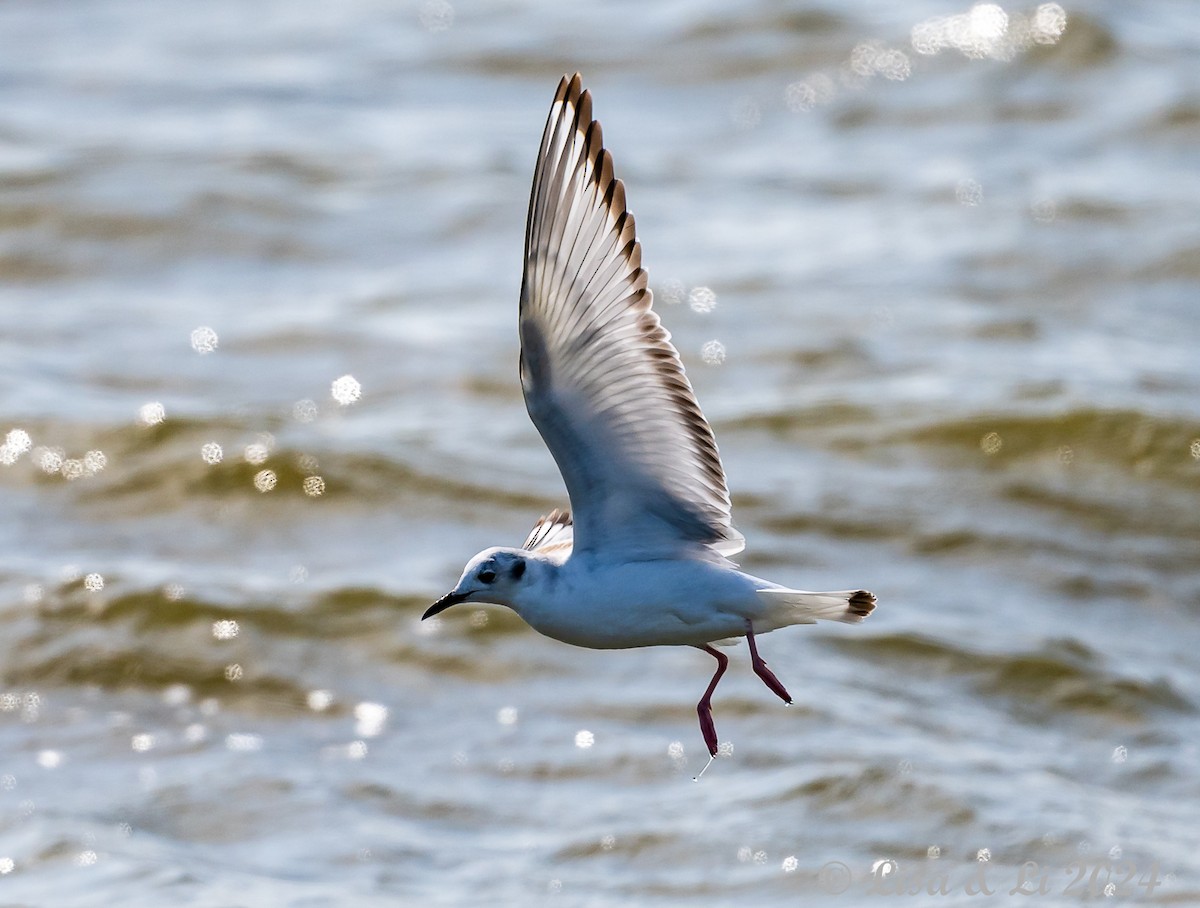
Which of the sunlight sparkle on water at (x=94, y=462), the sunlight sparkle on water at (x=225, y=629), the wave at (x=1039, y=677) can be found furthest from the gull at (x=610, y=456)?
the sunlight sparkle on water at (x=94, y=462)

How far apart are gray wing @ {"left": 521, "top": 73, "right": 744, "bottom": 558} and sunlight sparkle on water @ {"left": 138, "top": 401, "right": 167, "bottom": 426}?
356 inches

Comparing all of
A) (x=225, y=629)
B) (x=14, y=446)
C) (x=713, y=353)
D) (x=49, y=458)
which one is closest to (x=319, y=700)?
(x=225, y=629)

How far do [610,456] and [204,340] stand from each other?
10805 mm

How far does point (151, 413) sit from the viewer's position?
1464cm

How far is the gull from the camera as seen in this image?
222 inches

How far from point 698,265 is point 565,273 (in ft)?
39.7

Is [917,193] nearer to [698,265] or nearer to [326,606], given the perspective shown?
[698,265]

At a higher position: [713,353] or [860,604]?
[860,604]

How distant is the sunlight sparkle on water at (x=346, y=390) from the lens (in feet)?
49.9

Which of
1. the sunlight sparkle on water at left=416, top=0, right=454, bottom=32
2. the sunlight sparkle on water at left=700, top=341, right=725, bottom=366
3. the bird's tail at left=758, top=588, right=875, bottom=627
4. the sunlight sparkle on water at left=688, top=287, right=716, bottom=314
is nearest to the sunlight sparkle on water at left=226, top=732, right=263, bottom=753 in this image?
the bird's tail at left=758, top=588, right=875, bottom=627

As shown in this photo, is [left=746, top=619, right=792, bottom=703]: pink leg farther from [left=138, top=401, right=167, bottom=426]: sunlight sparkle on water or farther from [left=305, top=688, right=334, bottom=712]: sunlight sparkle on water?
[left=138, top=401, right=167, bottom=426]: sunlight sparkle on water

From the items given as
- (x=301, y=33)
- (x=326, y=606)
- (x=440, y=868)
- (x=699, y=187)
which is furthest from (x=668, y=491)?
(x=301, y=33)

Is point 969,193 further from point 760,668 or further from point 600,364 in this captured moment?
point 600,364

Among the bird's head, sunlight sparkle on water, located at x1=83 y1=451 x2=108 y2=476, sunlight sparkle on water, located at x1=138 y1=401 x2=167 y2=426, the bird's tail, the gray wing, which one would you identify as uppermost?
the gray wing
